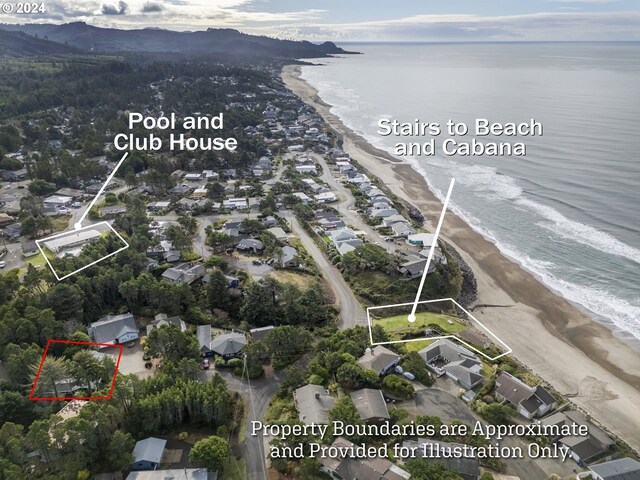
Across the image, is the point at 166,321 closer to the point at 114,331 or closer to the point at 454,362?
the point at 114,331

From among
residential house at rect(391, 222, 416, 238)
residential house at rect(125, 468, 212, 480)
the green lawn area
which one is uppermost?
residential house at rect(391, 222, 416, 238)

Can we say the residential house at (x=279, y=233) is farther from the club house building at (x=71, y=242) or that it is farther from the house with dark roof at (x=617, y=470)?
the house with dark roof at (x=617, y=470)

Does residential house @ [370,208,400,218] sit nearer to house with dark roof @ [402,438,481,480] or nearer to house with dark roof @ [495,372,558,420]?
house with dark roof @ [495,372,558,420]

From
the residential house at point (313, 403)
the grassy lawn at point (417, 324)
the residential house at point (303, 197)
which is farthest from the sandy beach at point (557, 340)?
the residential house at point (303, 197)

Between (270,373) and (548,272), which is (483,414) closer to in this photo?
(270,373)

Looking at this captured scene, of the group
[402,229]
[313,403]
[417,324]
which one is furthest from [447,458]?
[402,229]

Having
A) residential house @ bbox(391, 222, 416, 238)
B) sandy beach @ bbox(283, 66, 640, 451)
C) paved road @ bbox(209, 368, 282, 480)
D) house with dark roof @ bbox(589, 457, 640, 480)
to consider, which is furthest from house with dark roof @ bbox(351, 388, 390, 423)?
residential house @ bbox(391, 222, 416, 238)
